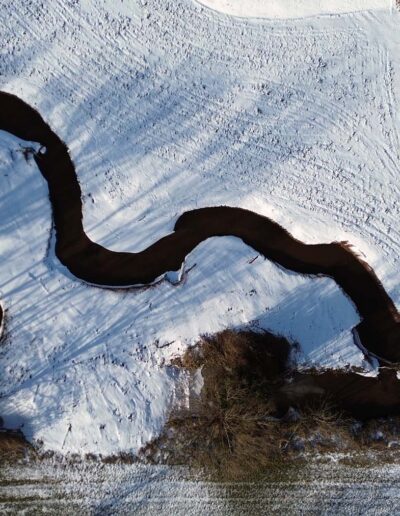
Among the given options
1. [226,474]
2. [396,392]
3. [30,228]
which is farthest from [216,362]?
[30,228]

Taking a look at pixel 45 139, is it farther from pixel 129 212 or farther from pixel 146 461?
pixel 146 461

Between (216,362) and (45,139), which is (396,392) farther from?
(45,139)

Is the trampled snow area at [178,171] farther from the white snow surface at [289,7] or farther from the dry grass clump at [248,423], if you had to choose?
the dry grass clump at [248,423]

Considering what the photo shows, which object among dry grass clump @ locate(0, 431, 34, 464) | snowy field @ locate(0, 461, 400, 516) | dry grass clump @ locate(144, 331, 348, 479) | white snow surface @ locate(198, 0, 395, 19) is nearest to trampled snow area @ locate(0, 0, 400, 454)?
white snow surface @ locate(198, 0, 395, 19)

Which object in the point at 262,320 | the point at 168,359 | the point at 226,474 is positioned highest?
the point at 262,320

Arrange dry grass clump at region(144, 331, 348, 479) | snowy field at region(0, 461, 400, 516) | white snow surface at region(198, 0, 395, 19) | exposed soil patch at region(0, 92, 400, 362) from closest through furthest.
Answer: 1. dry grass clump at region(144, 331, 348, 479)
2. snowy field at region(0, 461, 400, 516)
3. exposed soil patch at region(0, 92, 400, 362)
4. white snow surface at region(198, 0, 395, 19)

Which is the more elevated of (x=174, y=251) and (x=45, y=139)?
(x=45, y=139)

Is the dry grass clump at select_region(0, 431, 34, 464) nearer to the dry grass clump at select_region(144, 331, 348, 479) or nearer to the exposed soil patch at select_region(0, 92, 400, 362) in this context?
the dry grass clump at select_region(144, 331, 348, 479)
